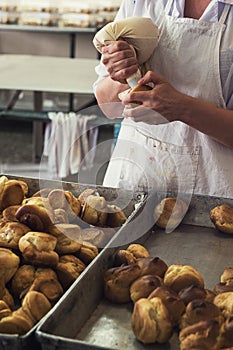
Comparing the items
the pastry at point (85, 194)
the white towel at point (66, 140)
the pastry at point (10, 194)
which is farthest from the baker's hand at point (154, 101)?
the white towel at point (66, 140)

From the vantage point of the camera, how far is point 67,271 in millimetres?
992

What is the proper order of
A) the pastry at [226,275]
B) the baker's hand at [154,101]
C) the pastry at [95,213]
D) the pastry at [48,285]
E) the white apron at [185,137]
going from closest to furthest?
1. the pastry at [48,285]
2. the pastry at [226,275]
3. the pastry at [95,213]
4. the baker's hand at [154,101]
5. the white apron at [185,137]

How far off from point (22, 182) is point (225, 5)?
0.62 metres

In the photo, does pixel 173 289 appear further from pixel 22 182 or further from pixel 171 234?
A: pixel 22 182

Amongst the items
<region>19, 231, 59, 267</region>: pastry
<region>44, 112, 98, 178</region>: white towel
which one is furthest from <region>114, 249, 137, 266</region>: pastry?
<region>44, 112, 98, 178</region>: white towel

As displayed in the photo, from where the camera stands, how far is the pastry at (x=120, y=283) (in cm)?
99

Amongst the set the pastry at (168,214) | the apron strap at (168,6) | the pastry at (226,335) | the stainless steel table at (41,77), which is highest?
the apron strap at (168,6)

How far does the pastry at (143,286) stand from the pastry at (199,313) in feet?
0.26

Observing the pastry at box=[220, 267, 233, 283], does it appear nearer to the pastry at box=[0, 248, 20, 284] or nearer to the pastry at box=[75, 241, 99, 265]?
the pastry at box=[75, 241, 99, 265]

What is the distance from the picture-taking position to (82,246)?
3.52 feet

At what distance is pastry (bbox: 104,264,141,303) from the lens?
99 cm

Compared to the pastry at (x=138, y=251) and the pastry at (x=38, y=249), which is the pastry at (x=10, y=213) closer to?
the pastry at (x=38, y=249)

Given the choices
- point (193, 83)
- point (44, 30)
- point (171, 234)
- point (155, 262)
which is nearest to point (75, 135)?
point (193, 83)

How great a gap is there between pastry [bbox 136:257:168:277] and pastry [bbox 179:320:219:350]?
180mm
